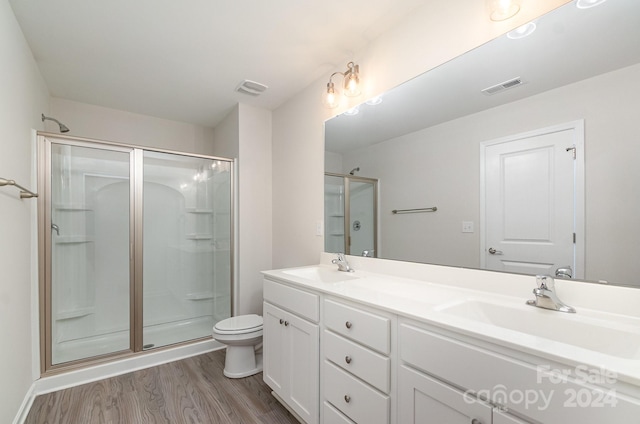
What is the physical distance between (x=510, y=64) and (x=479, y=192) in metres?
0.58

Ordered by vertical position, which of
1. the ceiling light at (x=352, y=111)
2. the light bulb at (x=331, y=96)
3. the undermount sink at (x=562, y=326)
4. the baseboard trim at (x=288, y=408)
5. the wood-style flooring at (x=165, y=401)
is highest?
the light bulb at (x=331, y=96)

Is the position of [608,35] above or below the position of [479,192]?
above

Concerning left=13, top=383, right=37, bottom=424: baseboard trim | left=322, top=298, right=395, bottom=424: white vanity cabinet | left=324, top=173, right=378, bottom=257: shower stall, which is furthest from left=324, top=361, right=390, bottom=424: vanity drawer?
left=13, top=383, right=37, bottom=424: baseboard trim

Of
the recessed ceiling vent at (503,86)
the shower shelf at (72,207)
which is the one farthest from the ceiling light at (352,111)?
the shower shelf at (72,207)

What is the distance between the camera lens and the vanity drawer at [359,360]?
111cm

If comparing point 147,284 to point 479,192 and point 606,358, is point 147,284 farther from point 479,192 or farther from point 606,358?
point 606,358

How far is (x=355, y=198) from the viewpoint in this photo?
207 centimetres

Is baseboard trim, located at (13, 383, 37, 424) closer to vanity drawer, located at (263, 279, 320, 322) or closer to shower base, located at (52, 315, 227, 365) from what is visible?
shower base, located at (52, 315, 227, 365)

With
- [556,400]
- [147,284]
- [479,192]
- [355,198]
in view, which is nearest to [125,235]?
[147,284]

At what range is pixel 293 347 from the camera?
1.61m

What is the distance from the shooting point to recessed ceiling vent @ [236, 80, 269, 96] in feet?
7.87

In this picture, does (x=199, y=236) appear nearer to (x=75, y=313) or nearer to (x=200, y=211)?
A: (x=200, y=211)

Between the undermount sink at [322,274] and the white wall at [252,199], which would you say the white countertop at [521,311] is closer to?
the undermount sink at [322,274]

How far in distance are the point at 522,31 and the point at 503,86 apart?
216 mm
